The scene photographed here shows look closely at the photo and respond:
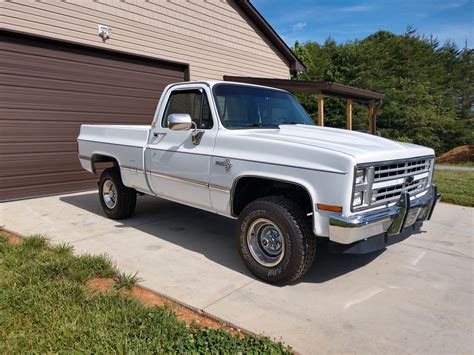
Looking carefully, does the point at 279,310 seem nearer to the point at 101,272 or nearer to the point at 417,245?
the point at 101,272

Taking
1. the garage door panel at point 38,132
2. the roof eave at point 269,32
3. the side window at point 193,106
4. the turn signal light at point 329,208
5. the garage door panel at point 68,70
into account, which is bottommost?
the turn signal light at point 329,208

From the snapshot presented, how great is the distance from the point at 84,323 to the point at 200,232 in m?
2.67

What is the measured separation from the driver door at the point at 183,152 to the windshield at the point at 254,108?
0.18 meters

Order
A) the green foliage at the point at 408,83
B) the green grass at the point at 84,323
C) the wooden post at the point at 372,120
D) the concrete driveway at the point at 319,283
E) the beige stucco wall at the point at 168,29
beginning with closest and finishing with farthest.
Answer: the green grass at the point at 84,323
the concrete driveway at the point at 319,283
the beige stucco wall at the point at 168,29
the wooden post at the point at 372,120
the green foliage at the point at 408,83

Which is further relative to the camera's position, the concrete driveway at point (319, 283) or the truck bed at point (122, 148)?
the truck bed at point (122, 148)

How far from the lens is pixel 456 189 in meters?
8.45

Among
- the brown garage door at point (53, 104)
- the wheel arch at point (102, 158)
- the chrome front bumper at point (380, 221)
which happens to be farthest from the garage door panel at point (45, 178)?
the chrome front bumper at point (380, 221)

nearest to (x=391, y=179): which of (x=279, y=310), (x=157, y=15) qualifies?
(x=279, y=310)

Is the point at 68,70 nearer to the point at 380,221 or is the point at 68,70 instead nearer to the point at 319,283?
the point at 319,283

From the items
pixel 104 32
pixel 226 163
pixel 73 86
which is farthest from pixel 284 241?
pixel 104 32

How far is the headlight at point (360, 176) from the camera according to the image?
3.20m

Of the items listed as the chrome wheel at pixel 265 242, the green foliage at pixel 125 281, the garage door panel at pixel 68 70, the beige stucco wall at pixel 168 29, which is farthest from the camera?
the beige stucco wall at pixel 168 29

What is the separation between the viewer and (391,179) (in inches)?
140

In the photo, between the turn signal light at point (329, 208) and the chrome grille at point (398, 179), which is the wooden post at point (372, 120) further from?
the turn signal light at point (329, 208)
